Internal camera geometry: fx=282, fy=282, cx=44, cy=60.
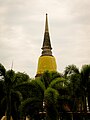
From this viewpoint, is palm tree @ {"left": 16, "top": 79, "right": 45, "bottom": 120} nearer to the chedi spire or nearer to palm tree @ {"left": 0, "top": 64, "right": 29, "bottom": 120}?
palm tree @ {"left": 0, "top": 64, "right": 29, "bottom": 120}

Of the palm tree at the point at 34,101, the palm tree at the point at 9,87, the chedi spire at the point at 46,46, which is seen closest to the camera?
the palm tree at the point at 34,101

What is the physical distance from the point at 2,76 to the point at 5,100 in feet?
6.90

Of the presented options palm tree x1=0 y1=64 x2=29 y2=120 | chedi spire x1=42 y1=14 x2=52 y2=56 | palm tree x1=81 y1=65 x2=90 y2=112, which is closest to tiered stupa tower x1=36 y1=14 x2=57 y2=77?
chedi spire x1=42 y1=14 x2=52 y2=56

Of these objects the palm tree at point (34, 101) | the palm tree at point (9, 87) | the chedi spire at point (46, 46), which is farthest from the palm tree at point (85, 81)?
the chedi spire at point (46, 46)

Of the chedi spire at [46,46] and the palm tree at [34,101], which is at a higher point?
the chedi spire at [46,46]

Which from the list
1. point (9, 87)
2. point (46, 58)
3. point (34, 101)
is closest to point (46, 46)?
point (46, 58)

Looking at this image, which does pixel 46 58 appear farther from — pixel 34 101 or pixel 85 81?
pixel 34 101

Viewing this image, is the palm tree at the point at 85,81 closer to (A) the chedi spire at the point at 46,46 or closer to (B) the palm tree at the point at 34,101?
(B) the palm tree at the point at 34,101

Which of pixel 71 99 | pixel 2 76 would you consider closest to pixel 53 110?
pixel 71 99

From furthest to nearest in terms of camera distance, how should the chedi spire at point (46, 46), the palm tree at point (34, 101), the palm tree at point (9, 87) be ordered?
the chedi spire at point (46, 46) → the palm tree at point (9, 87) → the palm tree at point (34, 101)

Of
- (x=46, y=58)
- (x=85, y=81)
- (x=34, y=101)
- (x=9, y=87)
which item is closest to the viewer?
(x=34, y=101)

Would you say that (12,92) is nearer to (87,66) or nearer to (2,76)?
(2,76)

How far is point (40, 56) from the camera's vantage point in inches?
2057

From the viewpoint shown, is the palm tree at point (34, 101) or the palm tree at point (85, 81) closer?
the palm tree at point (34, 101)
